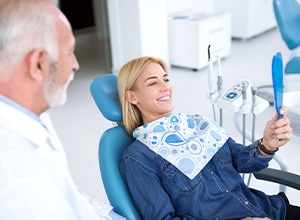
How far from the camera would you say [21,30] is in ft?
2.54

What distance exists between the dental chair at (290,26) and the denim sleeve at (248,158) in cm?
141

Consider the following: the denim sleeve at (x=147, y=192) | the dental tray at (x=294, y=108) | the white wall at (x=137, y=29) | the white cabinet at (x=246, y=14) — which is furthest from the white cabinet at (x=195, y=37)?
the denim sleeve at (x=147, y=192)

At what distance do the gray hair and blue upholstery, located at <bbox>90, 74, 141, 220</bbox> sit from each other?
0.58 m

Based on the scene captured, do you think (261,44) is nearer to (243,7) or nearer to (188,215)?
(243,7)

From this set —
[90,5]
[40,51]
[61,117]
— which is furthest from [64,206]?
[90,5]

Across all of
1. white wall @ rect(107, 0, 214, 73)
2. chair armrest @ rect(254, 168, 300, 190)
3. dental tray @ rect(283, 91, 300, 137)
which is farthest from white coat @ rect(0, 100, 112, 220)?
white wall @ rect(107, 0, 214, 73)

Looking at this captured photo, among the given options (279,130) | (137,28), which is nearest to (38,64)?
(279,130)

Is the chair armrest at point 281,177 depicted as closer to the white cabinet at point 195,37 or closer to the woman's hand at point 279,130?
the woman's hand at point 279,130

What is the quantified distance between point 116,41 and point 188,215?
299cm

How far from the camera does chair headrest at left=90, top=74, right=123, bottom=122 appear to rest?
142 cm

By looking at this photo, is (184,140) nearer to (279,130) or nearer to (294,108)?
(279,130)

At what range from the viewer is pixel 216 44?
4211 mm

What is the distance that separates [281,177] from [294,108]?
29 centimetres

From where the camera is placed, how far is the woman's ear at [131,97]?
141 cm
